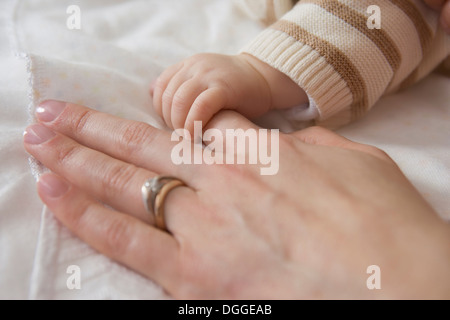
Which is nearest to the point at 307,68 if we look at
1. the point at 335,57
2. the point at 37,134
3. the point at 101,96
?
the point at 335,57

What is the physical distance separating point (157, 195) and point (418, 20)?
689mm

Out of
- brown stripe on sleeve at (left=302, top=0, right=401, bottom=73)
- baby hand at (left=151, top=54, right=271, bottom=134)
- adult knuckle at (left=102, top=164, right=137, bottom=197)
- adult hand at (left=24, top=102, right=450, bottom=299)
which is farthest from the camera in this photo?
brown stripe on sleeve at (left=302, top=0, right=401, bottom=73)

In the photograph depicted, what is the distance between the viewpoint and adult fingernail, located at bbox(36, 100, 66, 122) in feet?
2.40

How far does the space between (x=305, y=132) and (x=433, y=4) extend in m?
0.45

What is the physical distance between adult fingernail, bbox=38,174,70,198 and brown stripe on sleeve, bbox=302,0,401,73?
62cm

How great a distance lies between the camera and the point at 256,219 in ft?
1.92

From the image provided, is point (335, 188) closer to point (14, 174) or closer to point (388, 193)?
point (388, 193)

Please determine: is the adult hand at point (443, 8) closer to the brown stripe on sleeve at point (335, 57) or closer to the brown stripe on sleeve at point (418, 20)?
the brown stripe on sleeve at point (418, 20)

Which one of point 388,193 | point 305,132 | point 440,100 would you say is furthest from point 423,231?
point 440,100

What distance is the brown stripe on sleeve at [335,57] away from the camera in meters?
0.83

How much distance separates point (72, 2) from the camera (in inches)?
43.1

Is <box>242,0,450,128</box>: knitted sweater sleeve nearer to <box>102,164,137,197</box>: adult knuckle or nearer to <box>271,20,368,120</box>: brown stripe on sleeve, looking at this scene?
<box>271,20,368,120</box>: brown stripe on sleeve

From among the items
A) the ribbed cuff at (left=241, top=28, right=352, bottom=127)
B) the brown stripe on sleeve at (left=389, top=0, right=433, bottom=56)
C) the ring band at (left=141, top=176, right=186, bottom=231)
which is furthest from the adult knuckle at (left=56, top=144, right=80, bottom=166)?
the brown stripe on sleeve at (left=389, top=0, right=433, bottom=56)
